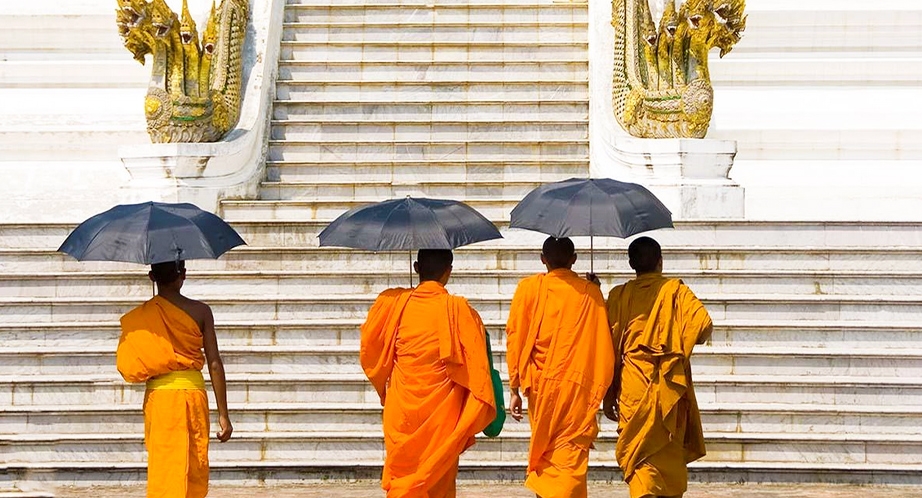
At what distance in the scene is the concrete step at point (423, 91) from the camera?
13.8m

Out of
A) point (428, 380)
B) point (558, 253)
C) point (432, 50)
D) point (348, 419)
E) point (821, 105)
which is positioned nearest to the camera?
point (428, 380)

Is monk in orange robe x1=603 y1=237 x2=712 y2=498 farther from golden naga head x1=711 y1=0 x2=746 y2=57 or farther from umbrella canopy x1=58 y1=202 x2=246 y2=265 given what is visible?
golden naga head x1=711 y1=0 x2=746 y2=57

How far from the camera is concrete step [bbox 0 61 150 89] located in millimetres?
15008

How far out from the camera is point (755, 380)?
9.84 meters

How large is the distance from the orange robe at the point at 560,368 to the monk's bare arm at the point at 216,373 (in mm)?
1301

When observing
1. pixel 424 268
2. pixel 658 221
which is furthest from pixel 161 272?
pixel 658 221

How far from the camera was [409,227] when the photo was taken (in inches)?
295

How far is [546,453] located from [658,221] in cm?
116

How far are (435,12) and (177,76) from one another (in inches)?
119

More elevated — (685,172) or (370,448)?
(685,172)

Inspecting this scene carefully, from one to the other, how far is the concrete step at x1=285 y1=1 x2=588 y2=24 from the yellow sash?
25.2ft

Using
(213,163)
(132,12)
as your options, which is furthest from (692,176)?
(132,12)

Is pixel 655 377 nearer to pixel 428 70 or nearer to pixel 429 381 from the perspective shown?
pixel 429 381

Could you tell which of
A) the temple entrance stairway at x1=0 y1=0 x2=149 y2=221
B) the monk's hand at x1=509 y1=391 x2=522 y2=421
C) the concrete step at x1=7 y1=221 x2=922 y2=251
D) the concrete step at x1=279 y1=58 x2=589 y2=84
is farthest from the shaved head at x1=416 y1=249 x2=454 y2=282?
the concrete step at x1=279 y1=58 x2=589 y2=84
